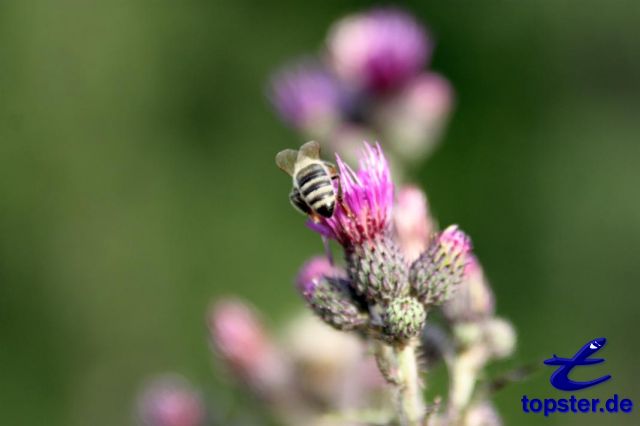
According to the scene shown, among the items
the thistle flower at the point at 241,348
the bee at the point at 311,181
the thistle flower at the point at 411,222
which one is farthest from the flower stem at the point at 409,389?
the thistle flower at the point at 241,348

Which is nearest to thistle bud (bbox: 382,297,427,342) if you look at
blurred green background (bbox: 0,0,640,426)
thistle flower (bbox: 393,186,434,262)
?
thistle flower (bbox: 393,186,434,262)

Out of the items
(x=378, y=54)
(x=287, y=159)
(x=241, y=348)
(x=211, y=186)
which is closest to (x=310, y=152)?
(x=287, y=159)

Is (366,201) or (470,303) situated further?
(470,303)

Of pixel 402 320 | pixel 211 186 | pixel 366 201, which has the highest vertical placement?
pixel 211 186

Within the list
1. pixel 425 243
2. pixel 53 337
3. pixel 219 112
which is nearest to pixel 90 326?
pixel 53 337

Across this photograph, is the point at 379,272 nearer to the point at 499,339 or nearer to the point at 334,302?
the point at 334,302

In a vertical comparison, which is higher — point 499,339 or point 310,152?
point 310,152
